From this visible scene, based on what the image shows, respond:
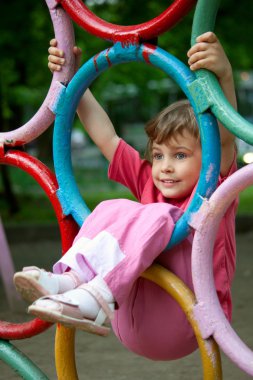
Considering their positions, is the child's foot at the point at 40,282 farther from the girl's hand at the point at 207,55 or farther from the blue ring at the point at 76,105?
the girl's hand at the point at 207,55

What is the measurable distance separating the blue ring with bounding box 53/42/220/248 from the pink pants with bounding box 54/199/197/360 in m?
0.08

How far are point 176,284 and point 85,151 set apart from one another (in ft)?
74.1

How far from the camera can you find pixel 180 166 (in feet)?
7.39

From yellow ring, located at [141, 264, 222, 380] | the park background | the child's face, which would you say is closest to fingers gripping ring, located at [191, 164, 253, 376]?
yellow ring, located at [141, 264, 222, 380]

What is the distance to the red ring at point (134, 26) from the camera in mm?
2119

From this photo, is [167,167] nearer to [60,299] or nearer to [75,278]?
[75,278]

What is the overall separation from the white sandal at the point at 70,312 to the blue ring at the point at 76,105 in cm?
27

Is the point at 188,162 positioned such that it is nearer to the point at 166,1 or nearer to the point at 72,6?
the point at 72,6

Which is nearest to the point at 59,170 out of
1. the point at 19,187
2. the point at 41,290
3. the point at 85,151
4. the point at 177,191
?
the point at 177,191

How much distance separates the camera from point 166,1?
8.98 m

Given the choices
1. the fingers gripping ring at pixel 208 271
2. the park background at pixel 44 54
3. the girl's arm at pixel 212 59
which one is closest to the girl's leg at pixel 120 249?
the fingers gripping ring at pixel 208 271

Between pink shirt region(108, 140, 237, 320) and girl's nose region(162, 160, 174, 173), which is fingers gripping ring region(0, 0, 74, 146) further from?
girl's nose region(162, 160, 174, 173)

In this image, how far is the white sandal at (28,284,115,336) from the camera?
6.03 feet

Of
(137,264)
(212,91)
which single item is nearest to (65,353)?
(137,264)
